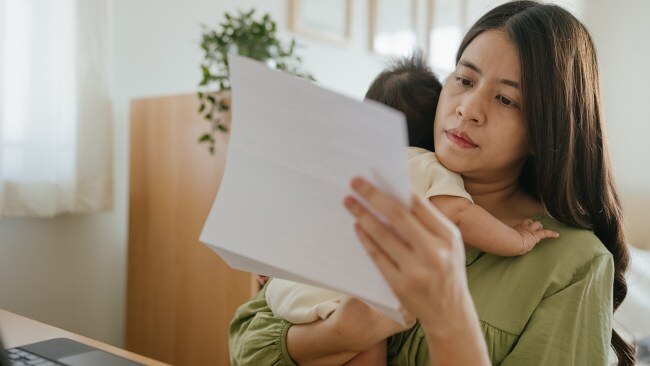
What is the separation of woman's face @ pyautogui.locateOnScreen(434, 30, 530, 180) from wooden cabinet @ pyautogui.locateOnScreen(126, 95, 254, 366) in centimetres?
98

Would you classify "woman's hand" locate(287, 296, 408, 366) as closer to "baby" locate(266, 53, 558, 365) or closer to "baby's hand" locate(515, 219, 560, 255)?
"baby" locate(266, 53, 558, 365)

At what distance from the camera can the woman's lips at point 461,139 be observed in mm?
988

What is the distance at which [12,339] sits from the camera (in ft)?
3.05

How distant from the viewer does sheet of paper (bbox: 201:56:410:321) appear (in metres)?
0.56

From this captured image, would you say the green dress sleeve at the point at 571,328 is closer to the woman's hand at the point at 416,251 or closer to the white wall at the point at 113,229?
the woman's hand at the point at 416,251

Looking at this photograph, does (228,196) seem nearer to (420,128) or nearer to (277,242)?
(277,242)

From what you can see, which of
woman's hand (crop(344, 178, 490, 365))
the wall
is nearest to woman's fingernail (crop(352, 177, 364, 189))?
woman's hand (crop(344, 178, 490, 365))

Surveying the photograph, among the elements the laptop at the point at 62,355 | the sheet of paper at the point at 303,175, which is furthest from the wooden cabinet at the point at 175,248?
the sheet of paper at the point at 303,175

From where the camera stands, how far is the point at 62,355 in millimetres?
851

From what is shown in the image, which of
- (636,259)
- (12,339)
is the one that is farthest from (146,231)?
(636,259)

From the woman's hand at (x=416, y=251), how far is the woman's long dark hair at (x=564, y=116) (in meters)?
0.44

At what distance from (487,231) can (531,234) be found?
0.07 meters

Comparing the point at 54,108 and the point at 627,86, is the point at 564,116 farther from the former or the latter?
the point at 627,86

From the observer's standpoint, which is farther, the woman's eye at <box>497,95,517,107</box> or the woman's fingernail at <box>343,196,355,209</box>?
the woman's eye at <box>497,95,517,107</box>
